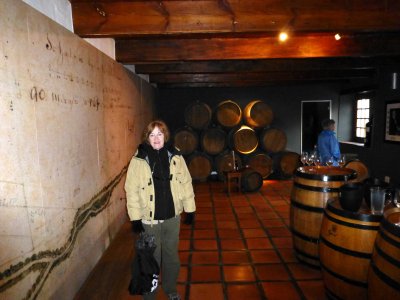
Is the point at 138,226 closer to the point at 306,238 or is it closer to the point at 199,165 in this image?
the point at 306,238

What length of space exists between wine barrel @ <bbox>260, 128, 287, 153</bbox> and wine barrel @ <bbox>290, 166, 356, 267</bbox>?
166 inches

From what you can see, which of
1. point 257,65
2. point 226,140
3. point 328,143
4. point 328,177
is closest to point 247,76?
point 257,65

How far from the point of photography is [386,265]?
1.74 meters

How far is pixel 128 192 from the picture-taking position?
252 centimetres

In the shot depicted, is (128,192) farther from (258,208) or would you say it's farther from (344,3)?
(258,208)

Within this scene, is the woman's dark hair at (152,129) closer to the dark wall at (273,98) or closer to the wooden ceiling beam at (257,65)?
the wooden ceiling beam at (257,65)

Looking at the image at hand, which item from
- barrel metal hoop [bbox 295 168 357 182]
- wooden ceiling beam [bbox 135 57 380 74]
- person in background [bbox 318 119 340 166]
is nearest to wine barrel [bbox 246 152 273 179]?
person in background [bbox 318 119 340 166]

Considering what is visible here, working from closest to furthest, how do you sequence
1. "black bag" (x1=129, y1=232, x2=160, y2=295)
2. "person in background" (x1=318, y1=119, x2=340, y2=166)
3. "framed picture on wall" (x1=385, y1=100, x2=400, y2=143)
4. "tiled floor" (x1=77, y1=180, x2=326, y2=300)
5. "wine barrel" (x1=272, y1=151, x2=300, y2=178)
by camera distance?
"black bag" (x1=129, y1=232, x2=160, y2=295), "tiled floor" (x1=77, y1=180, x2=326, y2=300), "person in background" (x1=318, y1=119, x2=340, y2=166), "framed picture on wall" (x1=385, y1=100, x2=400, y2=143), "wine barrel" (x1=272, y1=151, x2=300, y2=178)

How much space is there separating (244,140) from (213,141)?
745 mm

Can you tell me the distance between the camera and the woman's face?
2.51 metres

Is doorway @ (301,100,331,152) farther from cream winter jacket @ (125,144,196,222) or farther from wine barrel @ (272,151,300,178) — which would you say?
cream winter jacket @ (125,144,196,222)

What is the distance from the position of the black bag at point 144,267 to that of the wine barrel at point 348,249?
4.38ft

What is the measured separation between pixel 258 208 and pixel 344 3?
11.6 feet

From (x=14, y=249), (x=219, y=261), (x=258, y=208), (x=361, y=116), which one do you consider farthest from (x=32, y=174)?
(x=361, y=116)
